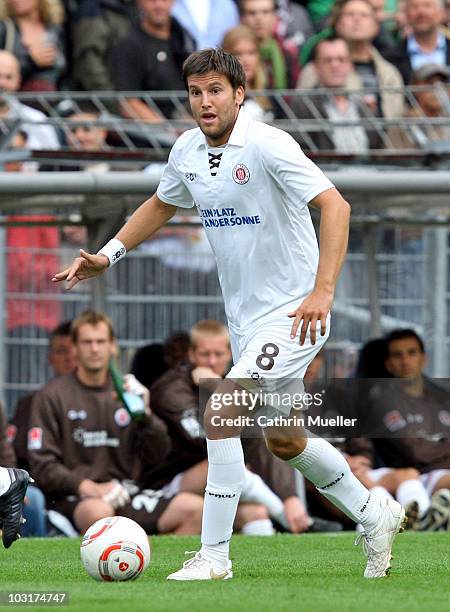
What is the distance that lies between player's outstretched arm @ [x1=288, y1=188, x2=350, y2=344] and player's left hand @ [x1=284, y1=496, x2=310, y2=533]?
4.52 meters

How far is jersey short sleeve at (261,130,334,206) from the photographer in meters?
6.74

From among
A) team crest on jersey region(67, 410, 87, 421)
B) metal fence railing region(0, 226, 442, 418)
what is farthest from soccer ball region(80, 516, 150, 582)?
metal fence railing region(0, 226, 442, 418)

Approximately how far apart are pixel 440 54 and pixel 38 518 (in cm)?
664

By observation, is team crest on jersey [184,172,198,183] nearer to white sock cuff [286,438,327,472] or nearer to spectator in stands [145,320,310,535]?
white sock cuff [286,438,327,472]

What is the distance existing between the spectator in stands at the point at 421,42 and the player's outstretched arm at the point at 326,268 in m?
8.08

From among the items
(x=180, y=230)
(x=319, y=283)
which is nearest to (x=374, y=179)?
(x=180, y=230)

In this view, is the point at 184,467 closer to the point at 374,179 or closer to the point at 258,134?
the point at 374,179

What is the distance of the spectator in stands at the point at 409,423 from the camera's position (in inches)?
449

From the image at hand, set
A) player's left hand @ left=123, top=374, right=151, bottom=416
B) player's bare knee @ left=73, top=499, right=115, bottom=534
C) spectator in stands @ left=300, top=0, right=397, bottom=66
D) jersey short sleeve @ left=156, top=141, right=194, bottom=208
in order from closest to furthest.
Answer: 1. jersey short sleeve @ left=156, top=141, right=194, bottom=208
2. player's bare knee @ left=73, top=499, right=115, bottom=534
3. player's left hand @ left=123, top=374, right=151, bottom=416
4. spectator in stands @ left=300, top=0, right=397, bottom=66

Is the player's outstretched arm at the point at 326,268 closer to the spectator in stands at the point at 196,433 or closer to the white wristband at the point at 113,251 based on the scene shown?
the white wristband at the point at 113,251

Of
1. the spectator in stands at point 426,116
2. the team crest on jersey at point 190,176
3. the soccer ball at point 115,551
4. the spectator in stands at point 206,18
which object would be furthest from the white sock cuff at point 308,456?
the spectator in stands at point 206,18

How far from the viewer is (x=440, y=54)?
14719 millimetres

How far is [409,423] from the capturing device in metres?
11.7

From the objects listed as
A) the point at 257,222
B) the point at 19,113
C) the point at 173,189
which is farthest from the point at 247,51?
the point at 257,222
